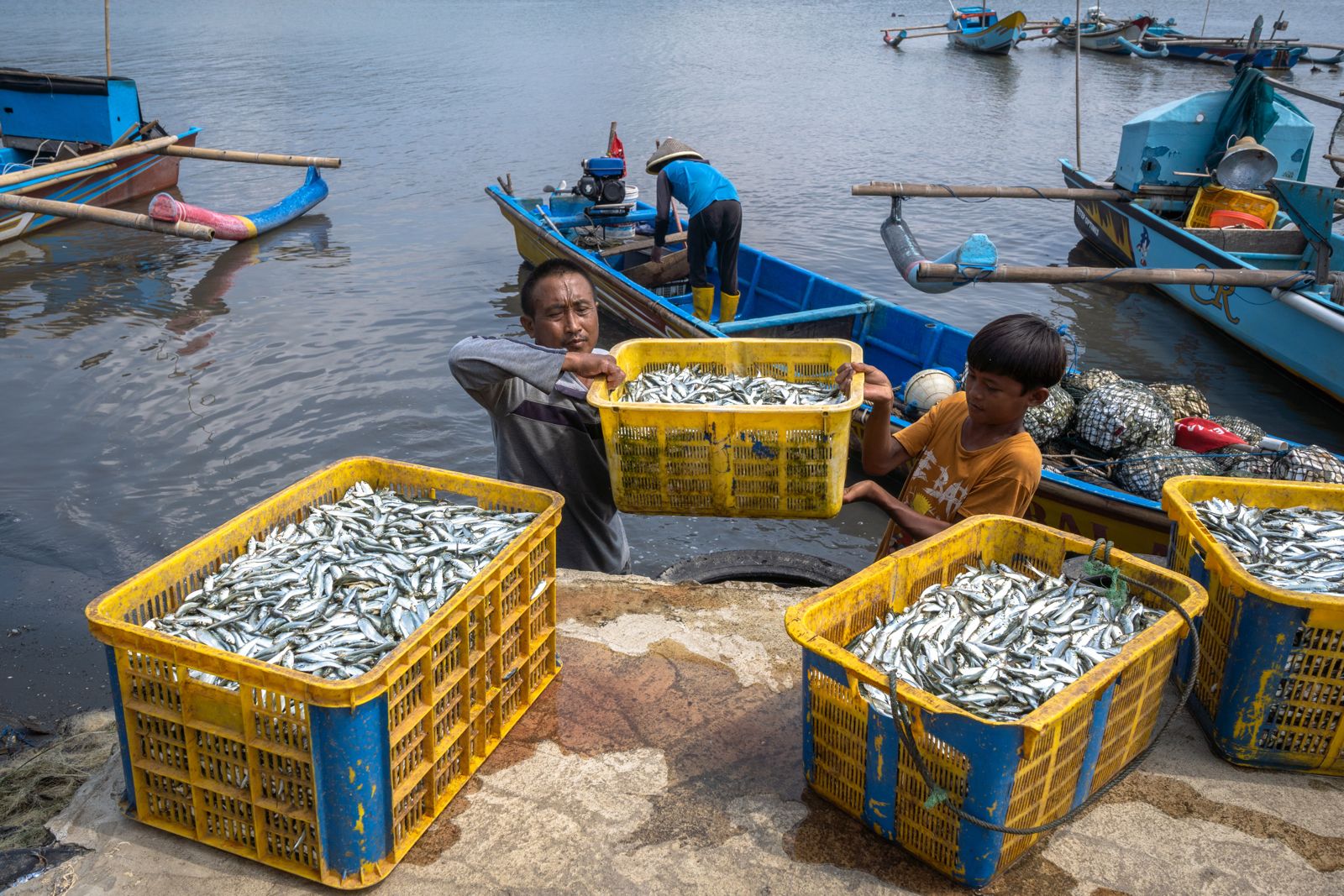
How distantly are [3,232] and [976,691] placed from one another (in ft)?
58.2

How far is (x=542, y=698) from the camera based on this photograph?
3781 millimetres

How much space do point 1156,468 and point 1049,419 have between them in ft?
3.28

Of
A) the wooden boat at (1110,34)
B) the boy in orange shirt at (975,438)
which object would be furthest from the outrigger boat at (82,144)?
the wooden boat at (1110,34)

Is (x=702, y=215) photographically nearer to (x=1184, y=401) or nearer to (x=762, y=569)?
(x=1184, y=401)

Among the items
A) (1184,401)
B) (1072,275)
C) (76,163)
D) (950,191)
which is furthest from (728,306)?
(76,163)

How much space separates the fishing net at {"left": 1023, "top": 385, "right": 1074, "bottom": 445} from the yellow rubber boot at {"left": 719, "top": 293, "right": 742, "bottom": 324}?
4360 millimetres

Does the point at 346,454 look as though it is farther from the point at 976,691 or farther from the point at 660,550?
the point at 976,691

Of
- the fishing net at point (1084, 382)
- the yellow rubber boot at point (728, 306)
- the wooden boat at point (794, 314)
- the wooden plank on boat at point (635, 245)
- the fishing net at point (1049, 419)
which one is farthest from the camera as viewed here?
the wooden plank on boat at point (635, 245)

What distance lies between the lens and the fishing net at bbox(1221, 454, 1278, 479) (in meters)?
6.68

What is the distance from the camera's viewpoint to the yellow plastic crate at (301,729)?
2564 mm

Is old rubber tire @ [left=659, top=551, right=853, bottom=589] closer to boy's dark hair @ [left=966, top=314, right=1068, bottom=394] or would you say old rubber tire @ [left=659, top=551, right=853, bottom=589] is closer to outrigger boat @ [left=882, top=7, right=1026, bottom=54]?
boy's dark hair @ [left=966, top=314, right=1068, bottom=394]

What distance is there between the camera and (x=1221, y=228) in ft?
42.1

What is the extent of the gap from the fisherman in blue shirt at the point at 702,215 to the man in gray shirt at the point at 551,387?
6.68 m

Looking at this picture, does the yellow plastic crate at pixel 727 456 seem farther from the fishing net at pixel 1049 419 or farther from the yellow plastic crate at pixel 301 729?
the fishing net at pixel 1049 419
